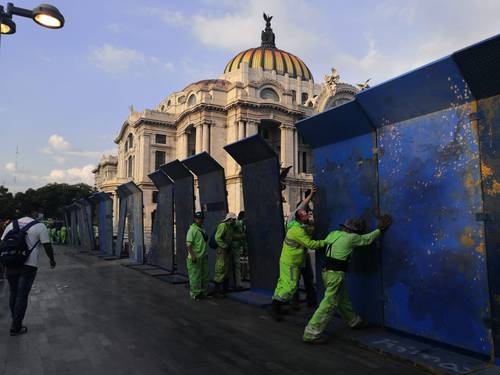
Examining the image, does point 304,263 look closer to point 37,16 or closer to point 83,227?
point 37,16

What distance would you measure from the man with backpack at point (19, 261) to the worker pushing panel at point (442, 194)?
186 inches

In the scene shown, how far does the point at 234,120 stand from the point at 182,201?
3245 centimetres

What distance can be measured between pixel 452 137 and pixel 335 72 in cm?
4458

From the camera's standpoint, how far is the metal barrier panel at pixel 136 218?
1351 cm

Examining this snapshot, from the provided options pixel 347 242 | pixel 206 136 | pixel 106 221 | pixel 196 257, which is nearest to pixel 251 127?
pixel 206 136

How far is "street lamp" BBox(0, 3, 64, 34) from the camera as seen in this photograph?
554 cm

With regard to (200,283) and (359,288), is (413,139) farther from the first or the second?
(200,283)

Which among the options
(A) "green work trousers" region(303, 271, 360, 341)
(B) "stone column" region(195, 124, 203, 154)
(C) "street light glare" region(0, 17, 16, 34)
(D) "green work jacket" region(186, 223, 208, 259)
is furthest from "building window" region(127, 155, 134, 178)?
(A) "green work trousers" region(303, 271, 360, 341)

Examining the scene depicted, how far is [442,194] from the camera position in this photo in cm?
446

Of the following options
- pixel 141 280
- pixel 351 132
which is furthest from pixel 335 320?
pixel 141 280

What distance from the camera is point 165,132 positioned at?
48312 millimetres

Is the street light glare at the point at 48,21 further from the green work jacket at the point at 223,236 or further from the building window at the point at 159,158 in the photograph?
the building window at the point at 159,158

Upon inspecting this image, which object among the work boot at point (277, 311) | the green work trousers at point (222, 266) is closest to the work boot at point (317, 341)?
the work boot at point (277, 311)

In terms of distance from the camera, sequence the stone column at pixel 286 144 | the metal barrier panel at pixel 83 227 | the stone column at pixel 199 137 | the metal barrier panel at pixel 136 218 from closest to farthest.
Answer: the metal barrier panel at pixel 136 218 < the metal barrier panel at pixel 83 227 < the stone column at pixel 199 137 < the stone column at pixel 286 144
